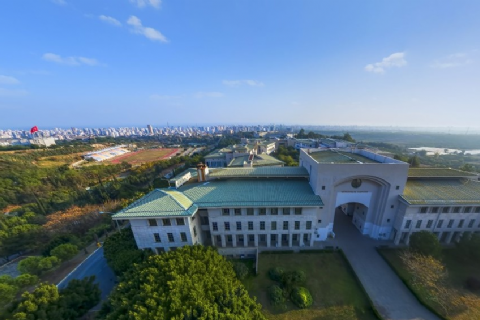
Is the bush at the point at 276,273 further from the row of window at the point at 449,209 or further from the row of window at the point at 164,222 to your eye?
the row of window at the point at 449,209

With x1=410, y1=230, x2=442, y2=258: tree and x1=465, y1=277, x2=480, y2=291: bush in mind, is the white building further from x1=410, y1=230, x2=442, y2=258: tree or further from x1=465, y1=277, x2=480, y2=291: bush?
x1=465, y1=277, x2=480, y2=291: bush

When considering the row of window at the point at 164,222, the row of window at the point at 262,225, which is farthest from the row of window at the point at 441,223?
the row of window at the point at 164,222

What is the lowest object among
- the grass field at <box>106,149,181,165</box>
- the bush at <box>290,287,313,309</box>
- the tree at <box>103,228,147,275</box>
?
the grass field at <box>106,149,181,165</box>

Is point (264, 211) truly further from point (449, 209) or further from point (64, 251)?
point (64, 251)

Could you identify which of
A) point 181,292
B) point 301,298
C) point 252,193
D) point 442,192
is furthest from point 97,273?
point 442,192

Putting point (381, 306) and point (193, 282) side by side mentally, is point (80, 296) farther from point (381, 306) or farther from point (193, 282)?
point (381, 306)

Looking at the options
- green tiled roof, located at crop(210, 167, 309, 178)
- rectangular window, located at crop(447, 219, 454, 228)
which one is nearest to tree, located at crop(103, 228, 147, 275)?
green tiled roof, located at crop(210, 167, 309, 178)
